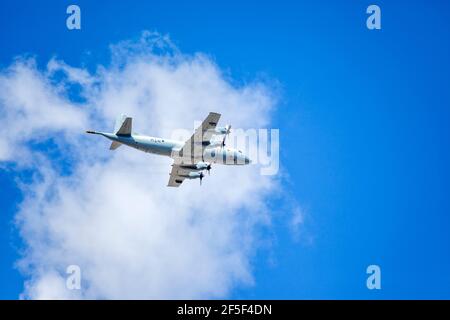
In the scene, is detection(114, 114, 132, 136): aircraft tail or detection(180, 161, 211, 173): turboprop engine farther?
detection(180, 161, 211, 173): turboprop engine

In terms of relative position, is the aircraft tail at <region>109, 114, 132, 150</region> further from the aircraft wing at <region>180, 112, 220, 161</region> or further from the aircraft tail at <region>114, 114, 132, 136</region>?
the aircraft wing at <region>180, 112, 220, 161</region>

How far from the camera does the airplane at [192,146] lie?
7194cm

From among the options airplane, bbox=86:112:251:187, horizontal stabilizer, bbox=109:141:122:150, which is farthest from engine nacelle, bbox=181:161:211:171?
horizontal stabilizer, bbox=109:141:122:150

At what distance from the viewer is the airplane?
2832 inches

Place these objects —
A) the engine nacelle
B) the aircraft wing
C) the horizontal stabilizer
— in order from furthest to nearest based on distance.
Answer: the engine nacelle
the horizontal stabilizer
the aircraft wing

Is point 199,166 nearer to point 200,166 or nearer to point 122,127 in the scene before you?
point 200,166

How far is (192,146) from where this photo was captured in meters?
73.8

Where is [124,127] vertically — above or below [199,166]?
above

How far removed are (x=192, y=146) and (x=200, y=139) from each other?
128cm

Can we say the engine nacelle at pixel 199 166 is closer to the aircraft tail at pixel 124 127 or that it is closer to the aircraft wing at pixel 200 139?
the aircraft wing at pixel 200 139

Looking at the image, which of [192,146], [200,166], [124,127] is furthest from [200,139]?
[124,127]

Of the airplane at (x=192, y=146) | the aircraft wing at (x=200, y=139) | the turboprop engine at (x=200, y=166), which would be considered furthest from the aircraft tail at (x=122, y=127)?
the turboprop engine at (x=200, y=166)
